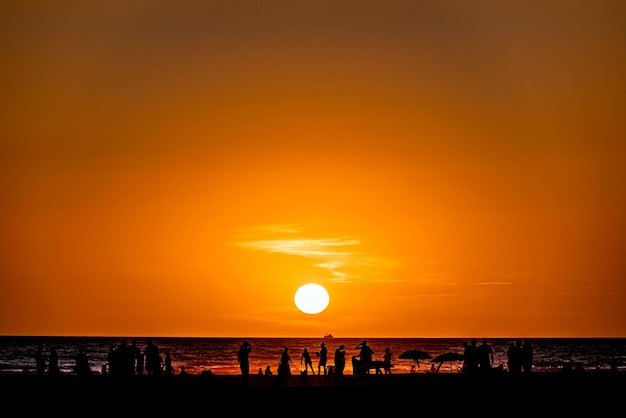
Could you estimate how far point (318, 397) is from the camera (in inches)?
1351

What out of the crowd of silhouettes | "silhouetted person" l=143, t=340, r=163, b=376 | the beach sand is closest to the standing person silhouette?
the crowd of silhouettes

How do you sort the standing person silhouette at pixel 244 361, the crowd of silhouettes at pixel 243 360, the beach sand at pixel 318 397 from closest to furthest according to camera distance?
the beach sand at pixel 318 397, the crowd of silhouettes at pixel 243 360, the standing person silhouette at pixel 244 361

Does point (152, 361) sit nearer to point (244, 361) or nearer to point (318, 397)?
point (244, 361)

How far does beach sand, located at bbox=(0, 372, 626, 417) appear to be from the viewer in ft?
106

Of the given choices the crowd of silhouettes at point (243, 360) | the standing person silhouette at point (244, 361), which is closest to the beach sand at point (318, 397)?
the crowd of silhouettes at point (243, 360)

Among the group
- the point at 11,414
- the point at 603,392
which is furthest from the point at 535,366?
the point at 11,414

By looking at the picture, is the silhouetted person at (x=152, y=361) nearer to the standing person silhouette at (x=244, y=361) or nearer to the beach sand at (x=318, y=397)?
the beach sand at (x=318, y=397)

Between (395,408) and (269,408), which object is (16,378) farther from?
(395,408)

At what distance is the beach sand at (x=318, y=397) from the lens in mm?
32438

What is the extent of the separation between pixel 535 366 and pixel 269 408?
64.7 metres

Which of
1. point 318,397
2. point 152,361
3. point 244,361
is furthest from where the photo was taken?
point 152,361

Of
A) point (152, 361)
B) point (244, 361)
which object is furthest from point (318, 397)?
point (152, 361)

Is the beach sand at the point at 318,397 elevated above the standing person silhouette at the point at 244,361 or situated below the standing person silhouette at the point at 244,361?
below

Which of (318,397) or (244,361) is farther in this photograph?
(244,361)
